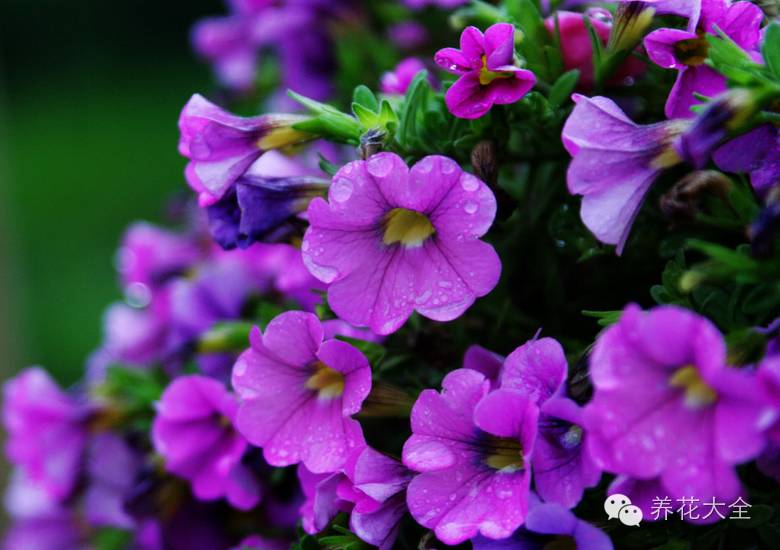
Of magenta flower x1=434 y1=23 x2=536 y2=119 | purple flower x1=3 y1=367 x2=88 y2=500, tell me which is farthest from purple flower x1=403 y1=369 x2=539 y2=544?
purple flower x1=3 y1=367 x2=88 y2=500

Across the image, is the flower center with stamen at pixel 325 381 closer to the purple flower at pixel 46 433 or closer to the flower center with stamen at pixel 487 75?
the flower center with stamen at pixel 487 75

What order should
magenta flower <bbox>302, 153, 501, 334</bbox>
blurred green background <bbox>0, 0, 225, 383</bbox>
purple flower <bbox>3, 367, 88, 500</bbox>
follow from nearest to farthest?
magenta flower <bbox>302, 153, 501, 334</bbox> → purple flower <bbox>3, 367, 88, 500</bbox> → blurred green background <bbox>0, 0, 225, 383</bbox>

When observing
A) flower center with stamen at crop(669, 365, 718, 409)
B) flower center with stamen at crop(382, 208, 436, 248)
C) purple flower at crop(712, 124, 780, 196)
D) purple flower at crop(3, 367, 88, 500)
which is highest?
purple flower at crop(712, 124, 780, 196)

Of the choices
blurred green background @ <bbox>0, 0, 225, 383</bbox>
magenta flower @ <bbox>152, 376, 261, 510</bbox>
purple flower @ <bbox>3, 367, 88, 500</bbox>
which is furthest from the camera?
blurred green background @ <bbox>0, 0, 225, 383</bbox>

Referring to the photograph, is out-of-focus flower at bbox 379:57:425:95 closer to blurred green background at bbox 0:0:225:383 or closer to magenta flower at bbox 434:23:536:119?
magenta flower at bbox 434:23:536:119

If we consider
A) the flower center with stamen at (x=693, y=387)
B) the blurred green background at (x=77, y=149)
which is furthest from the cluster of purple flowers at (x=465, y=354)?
the blurred green background at (x=77, y=149)

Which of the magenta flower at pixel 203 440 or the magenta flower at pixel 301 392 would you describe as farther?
the magenta flower at pixel 203 440

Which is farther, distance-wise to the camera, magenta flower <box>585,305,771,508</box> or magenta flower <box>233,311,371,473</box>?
magenta flower <box>233,311,371,473</box>
